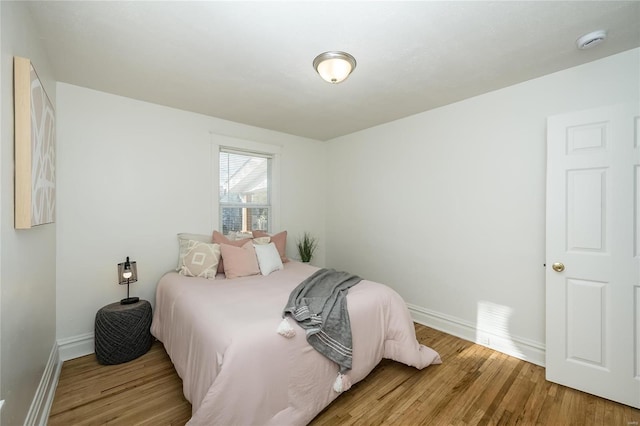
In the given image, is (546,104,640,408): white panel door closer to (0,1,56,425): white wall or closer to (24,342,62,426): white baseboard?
(0,1,56,425): white wall

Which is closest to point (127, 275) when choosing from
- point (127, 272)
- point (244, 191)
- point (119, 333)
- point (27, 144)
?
point (127, 272)

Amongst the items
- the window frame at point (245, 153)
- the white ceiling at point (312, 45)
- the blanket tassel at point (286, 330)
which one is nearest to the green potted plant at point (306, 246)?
the window frame at point (245, 153)

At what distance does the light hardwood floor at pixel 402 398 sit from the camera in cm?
175

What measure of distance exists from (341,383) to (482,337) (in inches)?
67.4

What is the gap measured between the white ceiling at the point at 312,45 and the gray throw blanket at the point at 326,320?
→ 179cm

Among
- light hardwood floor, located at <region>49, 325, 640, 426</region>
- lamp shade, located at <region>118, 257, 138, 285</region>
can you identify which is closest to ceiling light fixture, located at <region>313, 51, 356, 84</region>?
light hardwood floor, located at <region>49, 325, 640, 426</region>

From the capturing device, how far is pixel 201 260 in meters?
2.79

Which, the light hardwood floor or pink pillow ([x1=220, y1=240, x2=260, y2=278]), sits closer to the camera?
the light hardwood floor

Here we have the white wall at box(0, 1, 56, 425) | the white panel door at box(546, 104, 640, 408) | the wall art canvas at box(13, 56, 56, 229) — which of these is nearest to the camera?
the white wall at box(0, 1, 56, 425)

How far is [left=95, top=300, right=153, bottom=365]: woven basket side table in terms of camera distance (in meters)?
2.33

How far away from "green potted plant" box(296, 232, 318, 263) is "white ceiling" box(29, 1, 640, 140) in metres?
2.05

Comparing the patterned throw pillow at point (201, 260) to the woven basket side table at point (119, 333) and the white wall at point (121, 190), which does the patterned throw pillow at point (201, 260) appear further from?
the woven basket side table at point (119, 333)

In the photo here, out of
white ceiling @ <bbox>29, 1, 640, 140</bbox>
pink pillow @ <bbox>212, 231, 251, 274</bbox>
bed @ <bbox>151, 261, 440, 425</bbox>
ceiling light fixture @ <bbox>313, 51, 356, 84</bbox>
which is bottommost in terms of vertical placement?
bed @ <bbox>151, 261, 440, 425</bbox>

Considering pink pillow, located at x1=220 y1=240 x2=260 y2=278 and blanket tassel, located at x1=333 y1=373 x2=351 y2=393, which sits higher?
pink pillow, located at x1=220 y1=240 x2=260 y2=278
